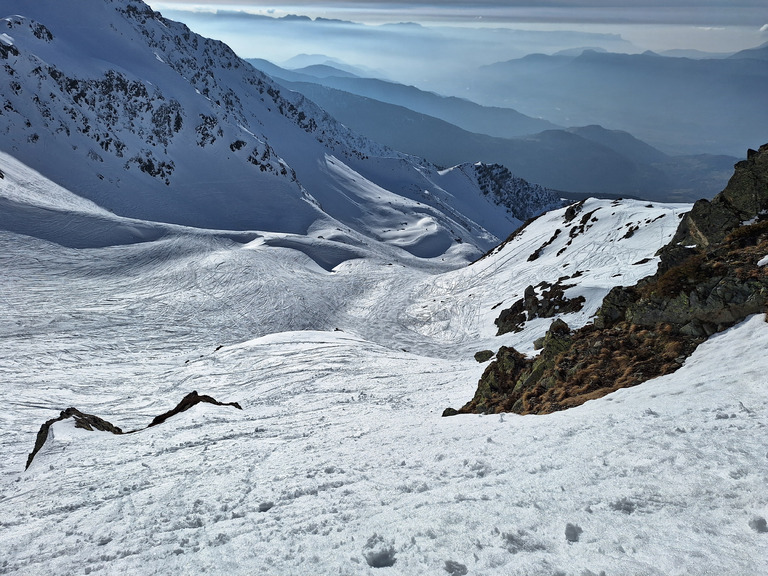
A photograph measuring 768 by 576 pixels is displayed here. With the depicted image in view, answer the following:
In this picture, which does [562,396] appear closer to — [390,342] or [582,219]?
[390,342]

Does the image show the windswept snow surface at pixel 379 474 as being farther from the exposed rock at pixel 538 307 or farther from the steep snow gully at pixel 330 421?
the exposed rock at pixel 538 307

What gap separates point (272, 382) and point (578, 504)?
2194cm

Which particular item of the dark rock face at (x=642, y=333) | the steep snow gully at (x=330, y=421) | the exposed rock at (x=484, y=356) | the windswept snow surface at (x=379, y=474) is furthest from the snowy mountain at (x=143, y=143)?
the dark rock face at (x=642, y=333)

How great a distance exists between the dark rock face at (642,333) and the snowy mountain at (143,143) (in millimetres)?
104513

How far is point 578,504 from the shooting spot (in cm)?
845

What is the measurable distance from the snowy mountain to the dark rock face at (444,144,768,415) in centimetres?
10451

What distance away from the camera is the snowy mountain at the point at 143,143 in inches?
4139

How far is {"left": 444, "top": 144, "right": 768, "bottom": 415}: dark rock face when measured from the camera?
14.2 meters

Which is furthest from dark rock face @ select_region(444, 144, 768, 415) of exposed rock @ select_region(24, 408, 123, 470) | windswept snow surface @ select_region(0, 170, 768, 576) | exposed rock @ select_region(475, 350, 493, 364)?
exposed rock @ select_region(24, 408, 123, 470)

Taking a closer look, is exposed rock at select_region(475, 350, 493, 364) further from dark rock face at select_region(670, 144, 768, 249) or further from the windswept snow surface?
dark rock face at select_region(670, 144, 768, 249)

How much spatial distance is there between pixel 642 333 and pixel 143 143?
136 m

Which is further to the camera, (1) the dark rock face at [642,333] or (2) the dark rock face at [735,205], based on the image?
(2) the dark rock face at [735,205]

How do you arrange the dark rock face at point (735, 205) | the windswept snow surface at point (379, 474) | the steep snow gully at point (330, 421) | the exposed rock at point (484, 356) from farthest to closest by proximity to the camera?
the exposed rock at point (484, 356) < the dark rock face at point (735, 205) < the steep snow gully at point (330, 421) < the windswept snow surface at point (379, 474)

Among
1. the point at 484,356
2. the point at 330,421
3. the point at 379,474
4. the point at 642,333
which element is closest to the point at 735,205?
the point at 642,333
